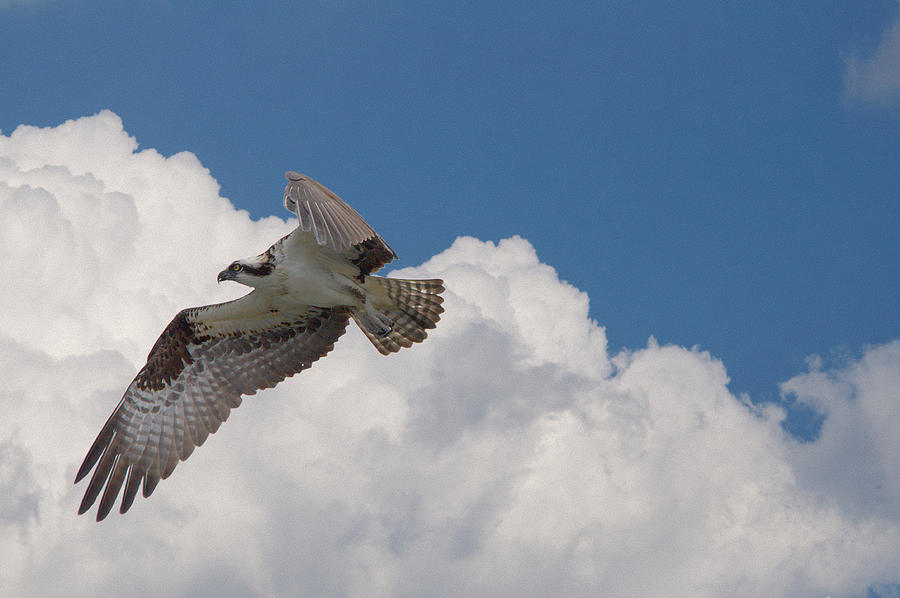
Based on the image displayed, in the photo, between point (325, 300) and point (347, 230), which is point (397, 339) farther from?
point (347, 230)

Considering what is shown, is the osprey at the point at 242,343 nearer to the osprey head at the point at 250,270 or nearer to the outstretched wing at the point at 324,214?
the osprey head at the point at 250,270

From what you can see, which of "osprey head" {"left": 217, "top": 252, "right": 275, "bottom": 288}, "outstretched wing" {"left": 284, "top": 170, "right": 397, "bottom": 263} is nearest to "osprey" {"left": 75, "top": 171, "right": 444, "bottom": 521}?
"osprey head" {"left": 217, "top": 252, "right": 275, "bottom": 288}

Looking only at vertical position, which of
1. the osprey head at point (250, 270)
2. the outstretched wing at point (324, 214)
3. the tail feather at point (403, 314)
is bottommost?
the outstretched wing at point (324, 214)

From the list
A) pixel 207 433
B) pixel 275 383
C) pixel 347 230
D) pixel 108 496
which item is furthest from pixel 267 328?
pixel 347 230

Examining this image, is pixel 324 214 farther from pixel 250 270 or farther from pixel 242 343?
pixel 242 343

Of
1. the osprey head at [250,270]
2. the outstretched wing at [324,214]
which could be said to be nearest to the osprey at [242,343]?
the osprey head at [250,270]

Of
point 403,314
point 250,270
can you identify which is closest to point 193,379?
point 250,270

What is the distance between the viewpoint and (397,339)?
13227 mm

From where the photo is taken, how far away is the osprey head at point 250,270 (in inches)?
490

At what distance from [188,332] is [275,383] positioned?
1.36m

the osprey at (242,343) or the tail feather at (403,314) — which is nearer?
the osprey at (242,343)

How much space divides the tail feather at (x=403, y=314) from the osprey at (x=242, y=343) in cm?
1

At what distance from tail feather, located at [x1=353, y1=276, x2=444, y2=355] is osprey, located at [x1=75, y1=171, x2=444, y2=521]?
0.01m

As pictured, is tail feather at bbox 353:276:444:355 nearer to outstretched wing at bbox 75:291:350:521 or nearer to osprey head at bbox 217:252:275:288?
outstretched wing at bbox 75:291:350:521
